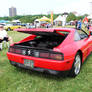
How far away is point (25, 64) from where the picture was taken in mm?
2934

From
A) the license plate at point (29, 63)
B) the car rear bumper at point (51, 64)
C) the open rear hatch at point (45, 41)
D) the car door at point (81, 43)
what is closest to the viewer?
the car rear bumper at point (51, 64)

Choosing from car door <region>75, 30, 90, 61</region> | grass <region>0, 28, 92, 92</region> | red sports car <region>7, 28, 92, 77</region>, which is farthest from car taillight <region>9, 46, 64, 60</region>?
car door <region>75, 30, 90, 61</region>

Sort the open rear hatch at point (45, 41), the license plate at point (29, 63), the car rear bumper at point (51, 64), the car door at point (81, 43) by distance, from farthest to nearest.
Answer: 1. the open rear hatch at point (45, 41)
2. the car door at point (81, 43)
3. the license plate at point (29, 63)
4. the car rear bumper at point (51, 64)

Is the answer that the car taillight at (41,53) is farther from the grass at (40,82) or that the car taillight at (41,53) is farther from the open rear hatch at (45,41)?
the grass at (40,82)

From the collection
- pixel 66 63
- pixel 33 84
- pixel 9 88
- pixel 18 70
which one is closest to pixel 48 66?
pixel 66 63

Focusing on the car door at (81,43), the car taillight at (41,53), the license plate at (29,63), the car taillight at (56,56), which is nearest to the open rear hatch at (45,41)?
the car door at (81,43)

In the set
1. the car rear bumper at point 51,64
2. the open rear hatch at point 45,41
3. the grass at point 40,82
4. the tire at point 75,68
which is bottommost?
the grass at point 40,82

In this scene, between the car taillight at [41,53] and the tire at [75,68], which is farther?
the tire at [75,68]

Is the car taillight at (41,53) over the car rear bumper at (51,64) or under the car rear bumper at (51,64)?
over

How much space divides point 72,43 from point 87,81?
96 centimetres

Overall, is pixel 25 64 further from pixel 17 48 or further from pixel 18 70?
pixel 18 70

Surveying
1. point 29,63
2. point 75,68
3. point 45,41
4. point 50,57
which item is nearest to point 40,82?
point 29,63

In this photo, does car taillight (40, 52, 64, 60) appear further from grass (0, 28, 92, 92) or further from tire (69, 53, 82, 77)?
grass (0, 28, 92, 92)

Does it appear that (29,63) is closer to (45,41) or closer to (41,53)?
(41,53)
